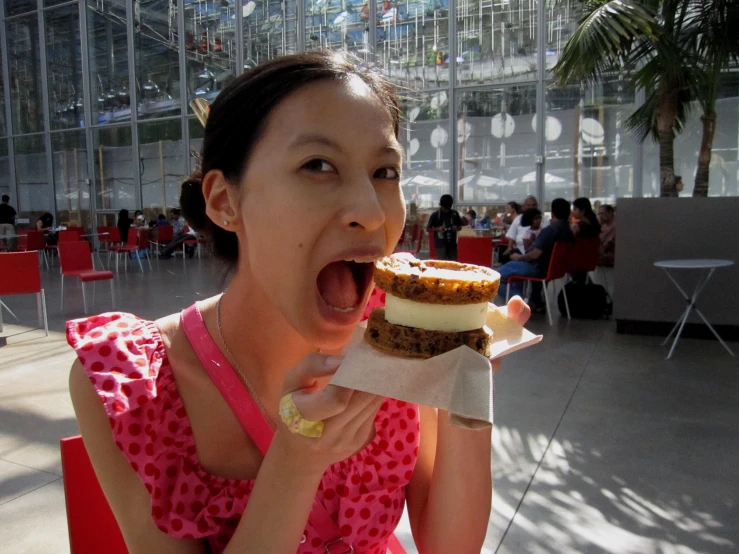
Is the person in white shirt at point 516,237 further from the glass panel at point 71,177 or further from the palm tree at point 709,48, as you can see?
the glass panel at point 71,177

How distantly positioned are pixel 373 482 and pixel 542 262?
6721mm

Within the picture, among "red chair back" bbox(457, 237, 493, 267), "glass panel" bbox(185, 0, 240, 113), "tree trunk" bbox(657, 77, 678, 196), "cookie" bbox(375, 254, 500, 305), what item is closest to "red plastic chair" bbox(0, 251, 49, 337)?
"red chair back" bbox(457, 237, 493, 267)

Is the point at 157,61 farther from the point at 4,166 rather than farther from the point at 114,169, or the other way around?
the point at 4,166

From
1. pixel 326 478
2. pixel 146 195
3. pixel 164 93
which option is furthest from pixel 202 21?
pixel 326 478

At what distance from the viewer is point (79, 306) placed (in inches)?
354

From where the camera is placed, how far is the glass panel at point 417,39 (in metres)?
15.4

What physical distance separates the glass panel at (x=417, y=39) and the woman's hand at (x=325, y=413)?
599 inches

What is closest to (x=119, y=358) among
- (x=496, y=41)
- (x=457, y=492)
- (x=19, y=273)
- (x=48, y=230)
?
(x=457, y=492)

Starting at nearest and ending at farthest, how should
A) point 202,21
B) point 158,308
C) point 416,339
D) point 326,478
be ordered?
point 416,339 → point 326,478 → point 158,308 → point 202,21

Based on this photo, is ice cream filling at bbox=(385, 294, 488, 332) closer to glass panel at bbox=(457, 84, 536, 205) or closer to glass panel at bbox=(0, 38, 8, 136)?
glass panel at bbox=(457, 84, 536, 205)

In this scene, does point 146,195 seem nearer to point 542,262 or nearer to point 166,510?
point 542,262


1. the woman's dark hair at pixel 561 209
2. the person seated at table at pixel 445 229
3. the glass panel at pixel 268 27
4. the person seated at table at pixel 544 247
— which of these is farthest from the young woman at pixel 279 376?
the glass panel at pixel 268 27

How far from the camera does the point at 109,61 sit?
2003cm

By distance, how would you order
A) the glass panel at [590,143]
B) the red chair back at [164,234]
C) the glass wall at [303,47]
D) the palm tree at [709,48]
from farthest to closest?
the red chair back at [164,234] → the glass wall at [303,47] → the glass panel at [590,143] → the palm tree at [709,48]
